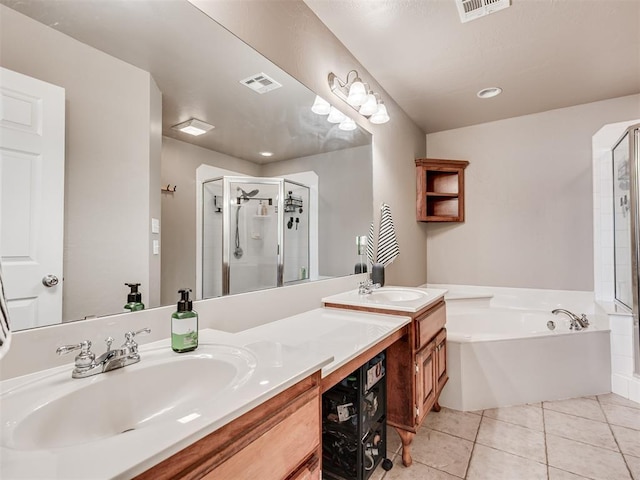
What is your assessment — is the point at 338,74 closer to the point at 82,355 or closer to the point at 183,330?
the point at 183,330

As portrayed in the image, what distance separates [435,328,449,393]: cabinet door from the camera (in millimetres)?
1892

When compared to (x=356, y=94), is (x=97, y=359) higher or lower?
lower

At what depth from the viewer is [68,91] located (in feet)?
2.65

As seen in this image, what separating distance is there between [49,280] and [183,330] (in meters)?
0.34

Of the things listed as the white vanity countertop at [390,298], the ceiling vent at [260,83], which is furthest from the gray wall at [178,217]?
the white vanity countertop at [390,298]

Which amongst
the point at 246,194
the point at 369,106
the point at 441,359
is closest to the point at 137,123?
the point at 246,194

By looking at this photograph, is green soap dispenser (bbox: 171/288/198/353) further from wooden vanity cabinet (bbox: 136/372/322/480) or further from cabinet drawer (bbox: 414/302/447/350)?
cabinet drawer (bbox: 414/302/447/350)

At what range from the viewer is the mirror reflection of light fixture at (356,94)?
1.92 meters

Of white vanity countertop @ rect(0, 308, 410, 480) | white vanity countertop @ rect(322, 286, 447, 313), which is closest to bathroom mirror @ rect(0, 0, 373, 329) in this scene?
white vanity countertop @ rect(0, 308, 410, 480)

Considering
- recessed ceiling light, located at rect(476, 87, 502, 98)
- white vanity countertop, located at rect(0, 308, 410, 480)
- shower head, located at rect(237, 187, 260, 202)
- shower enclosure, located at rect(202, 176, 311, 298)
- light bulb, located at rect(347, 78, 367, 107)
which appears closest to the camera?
white vanity countertop, located at rect(0, 308, 410, 480)

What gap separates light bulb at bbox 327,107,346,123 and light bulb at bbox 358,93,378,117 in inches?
8.2

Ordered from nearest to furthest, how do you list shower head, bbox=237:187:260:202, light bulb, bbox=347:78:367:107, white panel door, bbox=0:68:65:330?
white panel door, bbox=0:68:65:330 < shower head, bbox=237:187:260:202 < light bulb, bbox=347:78:367:107

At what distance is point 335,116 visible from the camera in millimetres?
1908

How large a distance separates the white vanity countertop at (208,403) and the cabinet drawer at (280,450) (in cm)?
9
